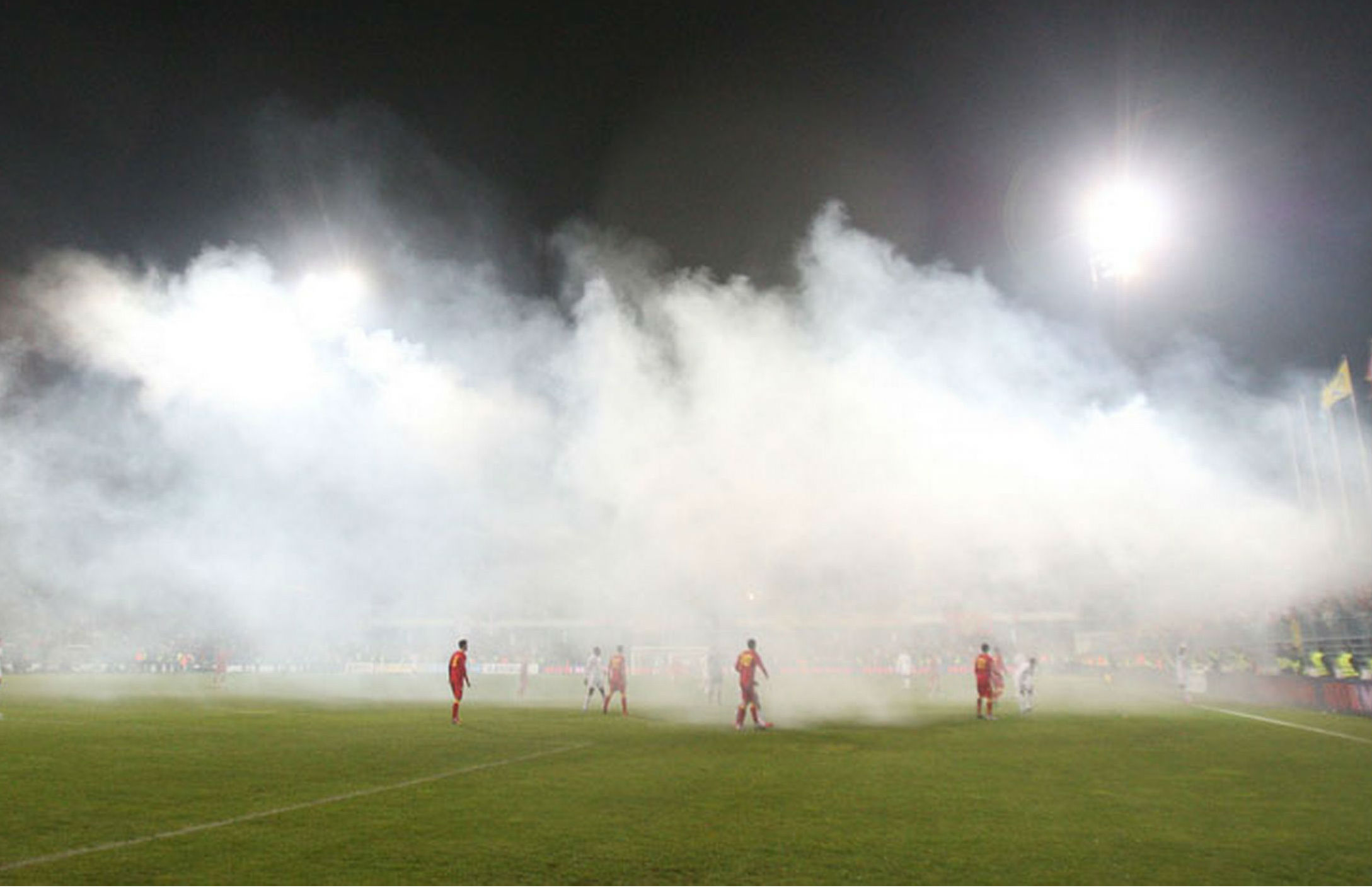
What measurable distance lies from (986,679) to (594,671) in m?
11.1

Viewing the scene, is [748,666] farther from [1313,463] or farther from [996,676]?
[1313,463]

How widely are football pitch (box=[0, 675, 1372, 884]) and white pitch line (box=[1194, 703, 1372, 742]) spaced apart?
0.23 m

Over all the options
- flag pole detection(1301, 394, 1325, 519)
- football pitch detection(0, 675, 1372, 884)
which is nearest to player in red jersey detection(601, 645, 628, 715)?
football pitch detection(0, 675, 1372, 884)

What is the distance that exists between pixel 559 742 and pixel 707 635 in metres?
14.8

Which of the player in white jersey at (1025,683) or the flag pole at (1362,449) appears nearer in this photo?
the player in white jersey at (1025,683)

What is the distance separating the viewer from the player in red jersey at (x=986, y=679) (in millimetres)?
23922

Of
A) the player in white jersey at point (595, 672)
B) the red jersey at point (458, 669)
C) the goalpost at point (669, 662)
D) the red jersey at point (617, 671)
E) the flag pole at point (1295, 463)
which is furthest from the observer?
the goalpost at point (669, 662)

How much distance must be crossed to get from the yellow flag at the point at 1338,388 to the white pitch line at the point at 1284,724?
39.9ft

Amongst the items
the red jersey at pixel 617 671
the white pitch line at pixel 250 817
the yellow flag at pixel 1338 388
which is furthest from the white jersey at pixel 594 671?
the yellow flag at pixel 1338 388

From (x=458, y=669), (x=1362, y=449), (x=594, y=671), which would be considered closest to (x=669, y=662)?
(x=594, y=671)

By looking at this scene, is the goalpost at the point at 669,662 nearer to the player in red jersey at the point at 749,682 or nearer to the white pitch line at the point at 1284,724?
the player in red jersey at the point at 749,682

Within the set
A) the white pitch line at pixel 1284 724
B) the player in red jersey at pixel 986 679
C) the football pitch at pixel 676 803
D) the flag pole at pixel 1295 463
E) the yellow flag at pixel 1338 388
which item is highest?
the yellow flag at pixel 1338 388

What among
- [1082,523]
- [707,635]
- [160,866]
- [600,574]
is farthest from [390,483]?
[160,866]

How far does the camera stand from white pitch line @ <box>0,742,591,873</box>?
7379mm
